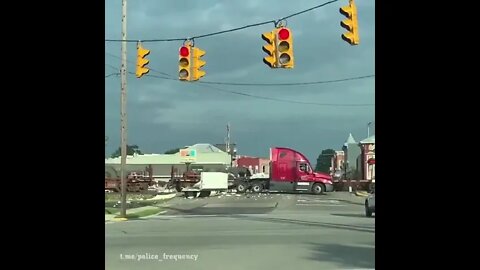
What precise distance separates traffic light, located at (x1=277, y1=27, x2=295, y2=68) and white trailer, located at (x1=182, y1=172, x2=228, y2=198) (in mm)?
17136

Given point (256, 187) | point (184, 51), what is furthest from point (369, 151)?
point (256, 187)

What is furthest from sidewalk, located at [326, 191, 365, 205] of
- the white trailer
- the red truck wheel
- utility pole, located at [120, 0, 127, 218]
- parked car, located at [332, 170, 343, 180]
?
utility pole, located at [120, 0, 127, 218]

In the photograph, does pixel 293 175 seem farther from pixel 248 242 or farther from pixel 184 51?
pixel 248 242

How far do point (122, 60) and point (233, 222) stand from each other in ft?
17.9

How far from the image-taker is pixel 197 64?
48.0ft

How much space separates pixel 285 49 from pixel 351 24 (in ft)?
6.01

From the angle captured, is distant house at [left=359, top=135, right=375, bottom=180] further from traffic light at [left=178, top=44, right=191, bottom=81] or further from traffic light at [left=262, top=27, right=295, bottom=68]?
traffic light at [left=178, top=44, right=191, bottom=81]

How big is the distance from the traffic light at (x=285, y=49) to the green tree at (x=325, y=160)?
2.23 meters

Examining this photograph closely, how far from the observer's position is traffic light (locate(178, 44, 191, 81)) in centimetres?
1409

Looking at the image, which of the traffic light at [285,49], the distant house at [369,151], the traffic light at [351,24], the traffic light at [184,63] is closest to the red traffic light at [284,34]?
the traffic light at [285,49]

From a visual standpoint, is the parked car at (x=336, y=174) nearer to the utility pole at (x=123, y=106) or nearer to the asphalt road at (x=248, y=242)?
the asphalt road at (x=248, y=242)
